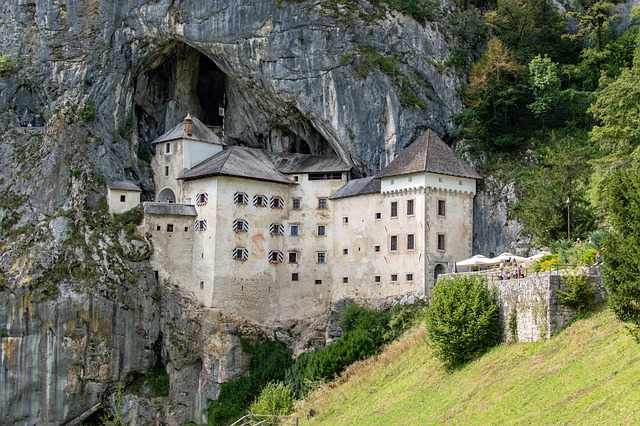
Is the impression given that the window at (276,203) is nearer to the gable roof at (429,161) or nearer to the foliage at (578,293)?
the gable roof at (429,161)

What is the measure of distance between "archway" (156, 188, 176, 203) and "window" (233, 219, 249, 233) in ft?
21.5

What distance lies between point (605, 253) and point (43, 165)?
48.1 m

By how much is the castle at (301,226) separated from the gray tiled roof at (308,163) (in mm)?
100

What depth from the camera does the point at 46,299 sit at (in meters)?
66.1

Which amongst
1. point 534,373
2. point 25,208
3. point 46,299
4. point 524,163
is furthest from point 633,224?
point 25,208

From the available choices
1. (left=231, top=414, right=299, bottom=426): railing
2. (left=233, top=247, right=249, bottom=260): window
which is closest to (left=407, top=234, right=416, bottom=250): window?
(left=233, top=247, right=249, bottom=260): window

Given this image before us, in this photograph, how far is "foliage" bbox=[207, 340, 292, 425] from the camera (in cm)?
6531

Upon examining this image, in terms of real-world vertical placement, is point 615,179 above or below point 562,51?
below

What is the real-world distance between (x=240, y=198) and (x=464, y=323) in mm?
26408

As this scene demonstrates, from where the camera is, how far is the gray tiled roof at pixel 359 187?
66.7m

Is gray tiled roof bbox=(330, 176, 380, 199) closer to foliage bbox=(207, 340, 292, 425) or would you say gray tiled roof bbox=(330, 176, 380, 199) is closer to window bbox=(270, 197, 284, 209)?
window bbox=(270, 197, 284, 209)

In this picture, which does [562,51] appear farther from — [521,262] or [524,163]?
[521,262]

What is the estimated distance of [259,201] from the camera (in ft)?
227

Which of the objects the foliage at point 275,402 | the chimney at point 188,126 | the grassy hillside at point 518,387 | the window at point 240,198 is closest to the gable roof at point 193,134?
the chimney at point 188,126
